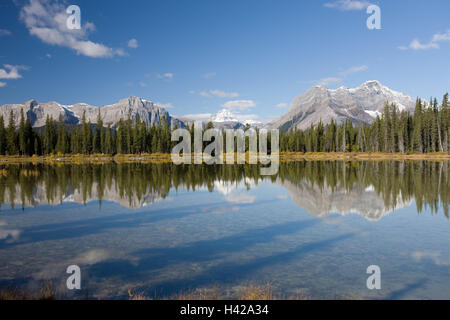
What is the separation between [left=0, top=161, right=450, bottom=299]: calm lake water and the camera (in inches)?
366

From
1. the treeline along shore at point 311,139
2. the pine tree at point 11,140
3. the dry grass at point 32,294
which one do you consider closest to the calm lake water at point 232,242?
the dry grass at point 32,294

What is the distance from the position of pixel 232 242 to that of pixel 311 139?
440ft

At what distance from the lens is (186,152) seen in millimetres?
119938

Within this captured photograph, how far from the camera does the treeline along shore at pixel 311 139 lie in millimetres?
101000

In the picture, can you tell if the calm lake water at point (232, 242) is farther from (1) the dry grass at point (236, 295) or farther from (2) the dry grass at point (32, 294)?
(2) the dry grass at point (32, 294)

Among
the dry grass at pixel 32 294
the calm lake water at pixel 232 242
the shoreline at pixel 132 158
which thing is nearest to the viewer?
the dry grass at pixel 32 294

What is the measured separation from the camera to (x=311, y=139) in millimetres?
141500

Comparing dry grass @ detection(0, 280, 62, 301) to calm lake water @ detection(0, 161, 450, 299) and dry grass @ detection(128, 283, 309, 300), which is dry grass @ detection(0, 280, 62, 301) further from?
dry grass @ detection(128, 283, 309, 300)

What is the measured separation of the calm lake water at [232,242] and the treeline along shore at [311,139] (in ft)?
290

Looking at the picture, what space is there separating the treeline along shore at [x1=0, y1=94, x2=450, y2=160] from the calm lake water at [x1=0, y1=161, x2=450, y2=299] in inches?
3482

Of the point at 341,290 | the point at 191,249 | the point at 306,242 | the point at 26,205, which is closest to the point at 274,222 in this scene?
the point at 306,242

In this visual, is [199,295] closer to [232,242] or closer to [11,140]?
[232,242]

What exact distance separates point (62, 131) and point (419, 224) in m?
128

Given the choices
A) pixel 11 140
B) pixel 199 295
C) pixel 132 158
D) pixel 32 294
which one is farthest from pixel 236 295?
pixel 11 140
